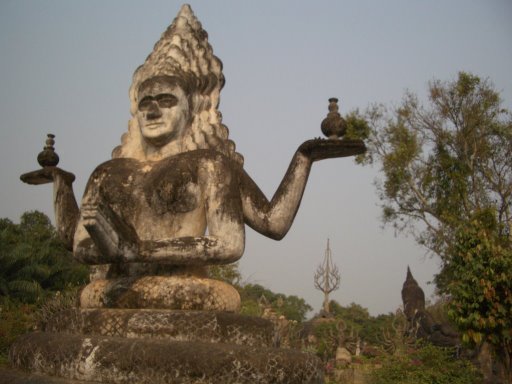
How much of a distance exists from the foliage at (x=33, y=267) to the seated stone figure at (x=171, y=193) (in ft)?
51.5

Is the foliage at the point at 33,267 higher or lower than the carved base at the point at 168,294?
higher

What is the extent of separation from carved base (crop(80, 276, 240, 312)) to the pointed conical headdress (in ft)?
5.56

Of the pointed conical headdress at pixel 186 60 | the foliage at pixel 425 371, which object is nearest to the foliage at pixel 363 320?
the foliage at pixel 425 371

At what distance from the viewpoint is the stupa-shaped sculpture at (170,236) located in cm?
293

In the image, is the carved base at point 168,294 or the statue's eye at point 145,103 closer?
the carved base at point 168,294

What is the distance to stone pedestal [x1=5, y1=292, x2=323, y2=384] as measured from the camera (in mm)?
2836

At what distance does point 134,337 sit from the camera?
317 centimetres

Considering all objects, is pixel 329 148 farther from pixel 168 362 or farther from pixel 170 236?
pixel 168 362

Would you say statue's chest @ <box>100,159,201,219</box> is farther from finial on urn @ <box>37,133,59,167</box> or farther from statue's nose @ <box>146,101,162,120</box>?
finial on urn @ <box>37,133,59,167</box>

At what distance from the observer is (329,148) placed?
3865 millimetres

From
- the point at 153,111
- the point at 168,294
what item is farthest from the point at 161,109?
the point at 168,294

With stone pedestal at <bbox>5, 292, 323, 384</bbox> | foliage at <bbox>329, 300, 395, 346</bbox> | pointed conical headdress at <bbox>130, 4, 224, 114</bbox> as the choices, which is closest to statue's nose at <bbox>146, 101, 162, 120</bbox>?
pointed conical headdress at <bbox>130, 4, 224, 114</bbox>

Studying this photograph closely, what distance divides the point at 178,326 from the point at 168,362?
0.35 metres

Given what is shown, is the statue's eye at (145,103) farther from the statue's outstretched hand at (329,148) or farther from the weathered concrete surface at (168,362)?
the weathered concrete surface at (168,362)
